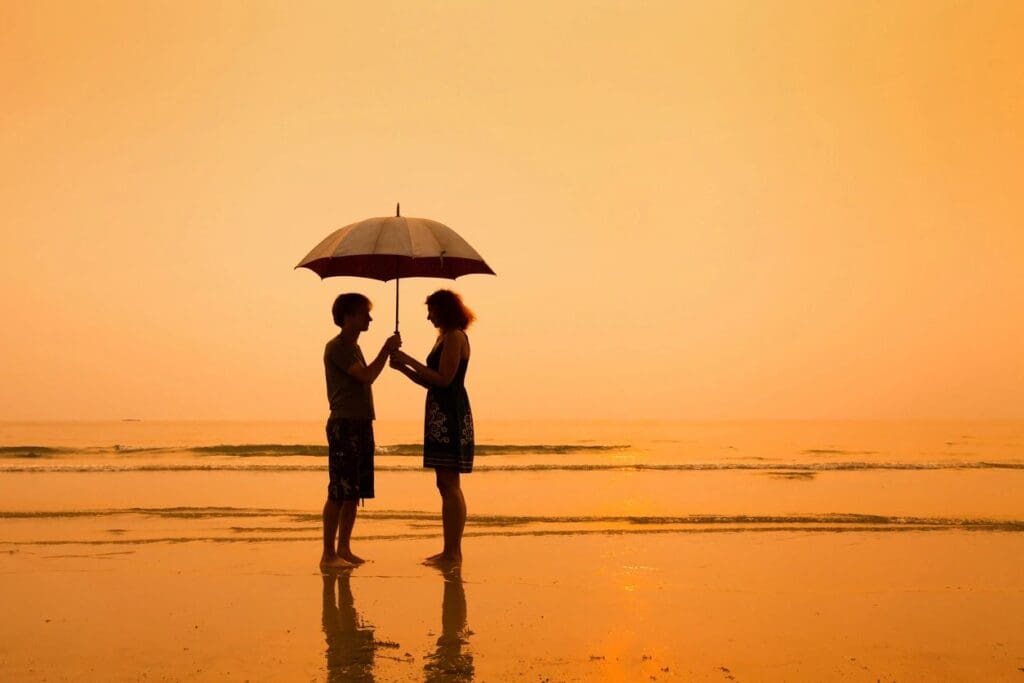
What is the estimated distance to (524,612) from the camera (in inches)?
211

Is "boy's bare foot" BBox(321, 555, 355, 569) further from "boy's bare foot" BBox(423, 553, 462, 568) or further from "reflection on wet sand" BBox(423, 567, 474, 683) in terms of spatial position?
"reflection on wet sand" BBox(423, 567, 474, 683)

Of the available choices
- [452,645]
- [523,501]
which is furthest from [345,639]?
[523,501]

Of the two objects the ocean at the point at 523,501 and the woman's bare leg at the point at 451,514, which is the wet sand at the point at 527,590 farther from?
the woman's bare leg at the point at 451,514

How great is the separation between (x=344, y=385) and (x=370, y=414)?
0.30 meters

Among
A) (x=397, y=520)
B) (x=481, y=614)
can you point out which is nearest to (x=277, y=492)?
(x=397, y=520)

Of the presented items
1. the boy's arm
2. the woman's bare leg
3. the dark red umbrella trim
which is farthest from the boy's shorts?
the dark red umbrella trim

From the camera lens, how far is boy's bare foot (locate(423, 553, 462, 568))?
6.75 meters

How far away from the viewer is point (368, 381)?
652 centimetres

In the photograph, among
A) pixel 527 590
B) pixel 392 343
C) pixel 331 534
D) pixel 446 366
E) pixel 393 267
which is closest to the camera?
pixel 527 590

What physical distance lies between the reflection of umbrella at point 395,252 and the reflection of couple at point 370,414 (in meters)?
0.35

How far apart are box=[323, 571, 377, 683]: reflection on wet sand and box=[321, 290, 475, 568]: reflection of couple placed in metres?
0.77

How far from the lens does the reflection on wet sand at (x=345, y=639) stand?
4.11m

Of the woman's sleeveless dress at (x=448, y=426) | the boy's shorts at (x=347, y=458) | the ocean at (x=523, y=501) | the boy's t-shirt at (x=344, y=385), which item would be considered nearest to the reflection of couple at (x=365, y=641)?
the boy's shorts at (x=347, y=458)

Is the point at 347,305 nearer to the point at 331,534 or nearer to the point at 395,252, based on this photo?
the point at 395,252
